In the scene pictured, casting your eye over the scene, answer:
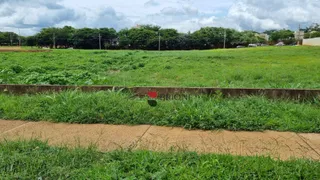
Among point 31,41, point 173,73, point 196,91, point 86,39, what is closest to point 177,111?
point 196,91

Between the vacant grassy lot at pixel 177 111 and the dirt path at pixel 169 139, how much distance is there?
0.61 feet

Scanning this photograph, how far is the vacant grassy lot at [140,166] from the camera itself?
2.37 meters

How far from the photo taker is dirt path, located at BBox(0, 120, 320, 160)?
9.99 feet

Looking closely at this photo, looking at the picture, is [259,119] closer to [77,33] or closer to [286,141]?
[286,141]

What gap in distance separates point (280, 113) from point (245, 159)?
73.8 inches

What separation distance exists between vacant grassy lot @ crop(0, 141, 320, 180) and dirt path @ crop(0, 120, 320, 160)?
285mm

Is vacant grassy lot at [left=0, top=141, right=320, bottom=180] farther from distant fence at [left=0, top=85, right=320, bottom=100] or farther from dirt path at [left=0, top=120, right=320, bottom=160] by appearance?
distant fence at [left=0, top=85, right=320, bottom=100]

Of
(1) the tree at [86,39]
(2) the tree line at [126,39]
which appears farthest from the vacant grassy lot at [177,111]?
(1) the tree at [86,39]

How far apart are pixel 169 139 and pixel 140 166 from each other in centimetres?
98

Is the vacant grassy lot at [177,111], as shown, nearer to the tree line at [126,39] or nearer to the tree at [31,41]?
the tree line at [126,39]

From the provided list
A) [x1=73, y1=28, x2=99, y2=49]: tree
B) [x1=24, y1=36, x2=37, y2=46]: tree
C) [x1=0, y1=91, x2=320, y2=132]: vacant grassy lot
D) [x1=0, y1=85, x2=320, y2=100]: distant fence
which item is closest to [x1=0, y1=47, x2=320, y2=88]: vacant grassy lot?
[x1=0, y1=85, x2=320, y2=100]: distant fence

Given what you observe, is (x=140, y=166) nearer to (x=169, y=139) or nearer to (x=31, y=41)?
(x=169, y=139)

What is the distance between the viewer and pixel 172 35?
197 feet

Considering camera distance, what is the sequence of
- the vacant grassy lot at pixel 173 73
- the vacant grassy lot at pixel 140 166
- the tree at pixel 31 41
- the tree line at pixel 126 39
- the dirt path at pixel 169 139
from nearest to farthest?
the vacant grassy lot at pixel 140 166
the dirt path at pixel 169 139
the vacant grassy lot at pixel 173 73
the tree line at pixel 126 39
the tree at pixel 31 41
